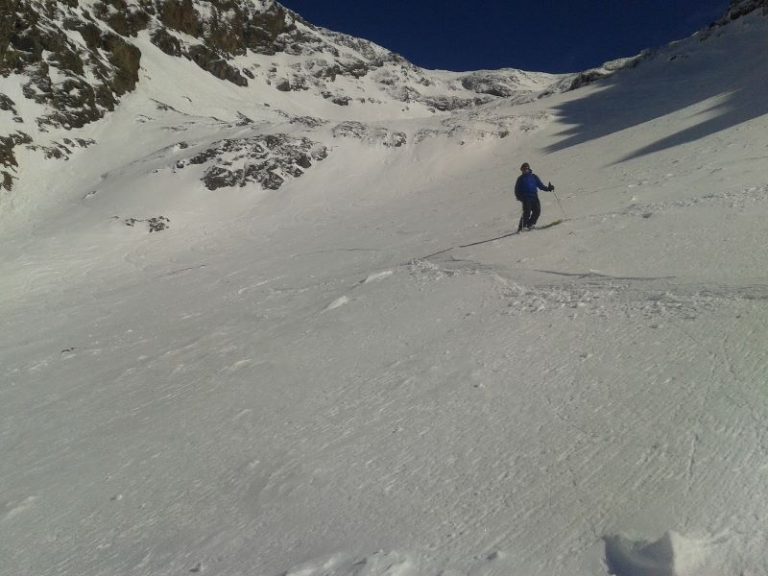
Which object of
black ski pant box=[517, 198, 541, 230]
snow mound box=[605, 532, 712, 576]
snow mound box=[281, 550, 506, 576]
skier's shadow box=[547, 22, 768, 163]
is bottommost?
snow mound box=[281, 550, 506, 576]

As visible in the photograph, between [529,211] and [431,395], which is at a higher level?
[529,211]

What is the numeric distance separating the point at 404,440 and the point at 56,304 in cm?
1253

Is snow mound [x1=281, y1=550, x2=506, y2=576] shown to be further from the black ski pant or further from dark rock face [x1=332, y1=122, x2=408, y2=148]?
dark rock face [x1=332, y1=122, x2=408, y2=148]

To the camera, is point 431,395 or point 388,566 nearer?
point 388,566

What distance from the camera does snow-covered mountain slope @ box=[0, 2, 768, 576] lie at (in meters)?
2.73

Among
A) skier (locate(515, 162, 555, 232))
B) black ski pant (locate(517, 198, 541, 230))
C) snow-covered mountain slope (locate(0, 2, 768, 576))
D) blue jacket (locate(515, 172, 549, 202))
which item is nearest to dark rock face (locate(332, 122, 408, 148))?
snow-covered mountain slope (locate(0, 2, 768, 576))

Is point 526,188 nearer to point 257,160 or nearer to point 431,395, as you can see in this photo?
point 431,395

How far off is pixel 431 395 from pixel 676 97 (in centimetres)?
2191

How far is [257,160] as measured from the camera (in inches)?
943

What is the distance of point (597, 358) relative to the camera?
415cm

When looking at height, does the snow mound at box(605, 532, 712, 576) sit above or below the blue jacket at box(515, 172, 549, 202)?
below

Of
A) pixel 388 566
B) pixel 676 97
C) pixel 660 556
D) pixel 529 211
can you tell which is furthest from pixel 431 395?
pixel 676 97

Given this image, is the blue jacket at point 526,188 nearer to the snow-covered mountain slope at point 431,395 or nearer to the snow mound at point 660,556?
the snow-covered mountain slope at point 431,395

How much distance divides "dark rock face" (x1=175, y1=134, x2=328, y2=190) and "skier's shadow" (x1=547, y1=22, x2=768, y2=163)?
10.4 meters
